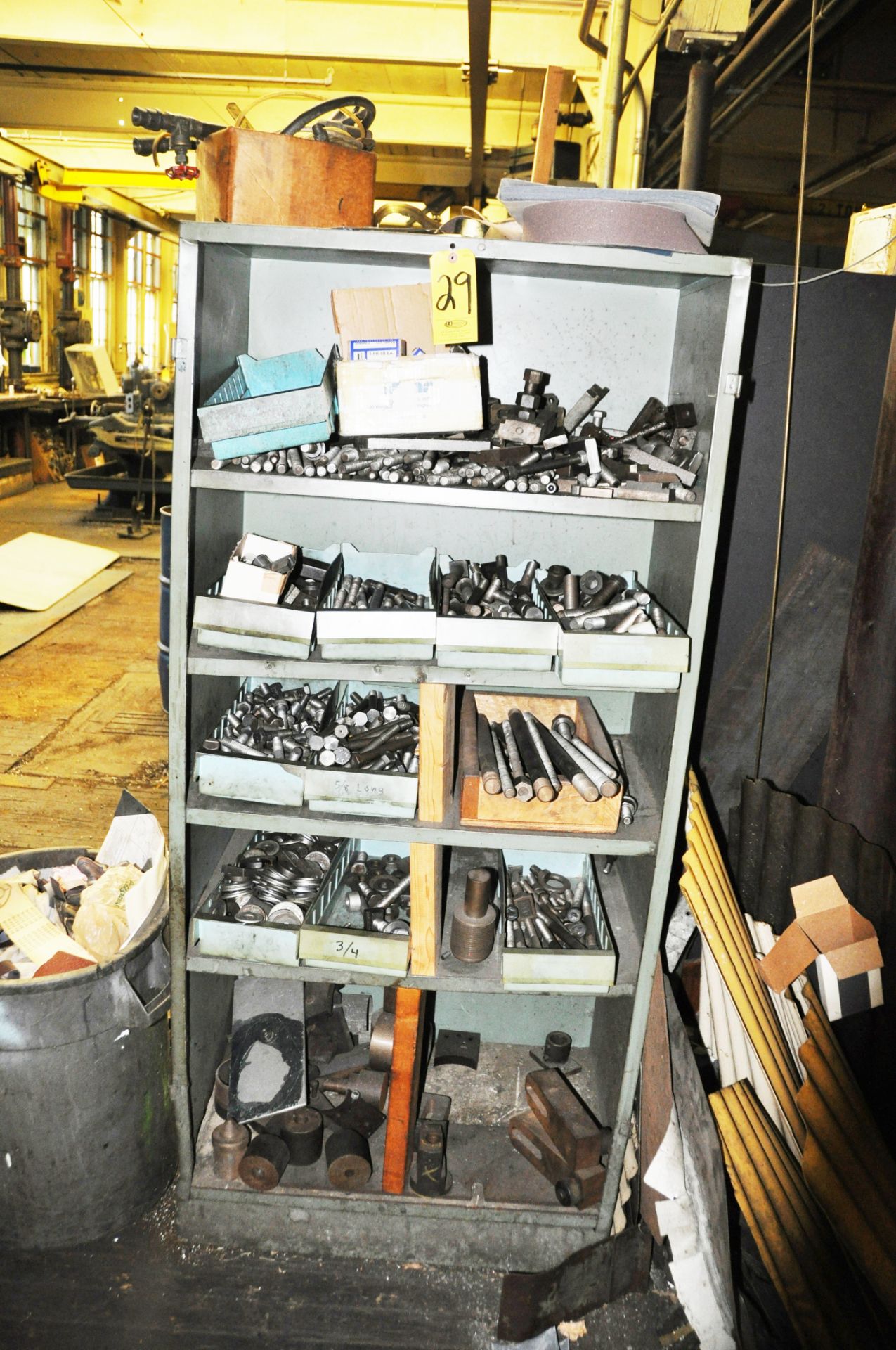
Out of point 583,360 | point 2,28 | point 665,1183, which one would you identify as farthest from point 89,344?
point 665,1183

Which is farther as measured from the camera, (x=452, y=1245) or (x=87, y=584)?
(x=87, y=584)

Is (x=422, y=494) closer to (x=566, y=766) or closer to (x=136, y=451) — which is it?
(x=566, y=766)

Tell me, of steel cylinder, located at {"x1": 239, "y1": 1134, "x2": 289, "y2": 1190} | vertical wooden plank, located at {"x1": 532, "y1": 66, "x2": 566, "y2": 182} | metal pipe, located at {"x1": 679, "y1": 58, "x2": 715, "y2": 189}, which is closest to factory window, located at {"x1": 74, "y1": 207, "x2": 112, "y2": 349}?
metal pipe, located at {"x1": 679, "y1": 58, "x2": 715, "y2": 189}

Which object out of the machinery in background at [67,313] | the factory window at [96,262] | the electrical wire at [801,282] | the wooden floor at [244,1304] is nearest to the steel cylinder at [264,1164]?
the wooden floor at [244,1304]

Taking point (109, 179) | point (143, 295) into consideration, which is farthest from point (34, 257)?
point (143, 295)

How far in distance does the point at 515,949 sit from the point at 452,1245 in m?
0.65

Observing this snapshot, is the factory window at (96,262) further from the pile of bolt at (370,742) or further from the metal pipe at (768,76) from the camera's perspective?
the pile of bolt at (370,742)

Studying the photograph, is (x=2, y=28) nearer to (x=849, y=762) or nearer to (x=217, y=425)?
(x=217, y=425)

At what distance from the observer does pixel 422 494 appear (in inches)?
55.1

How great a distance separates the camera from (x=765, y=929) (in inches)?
75.9

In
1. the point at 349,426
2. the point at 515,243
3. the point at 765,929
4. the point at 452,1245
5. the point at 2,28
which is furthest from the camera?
the point at 2,28

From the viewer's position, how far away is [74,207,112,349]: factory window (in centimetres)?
1241

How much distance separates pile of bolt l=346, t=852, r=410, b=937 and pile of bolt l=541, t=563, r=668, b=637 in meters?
0.65

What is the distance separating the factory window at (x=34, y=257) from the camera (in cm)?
1088
